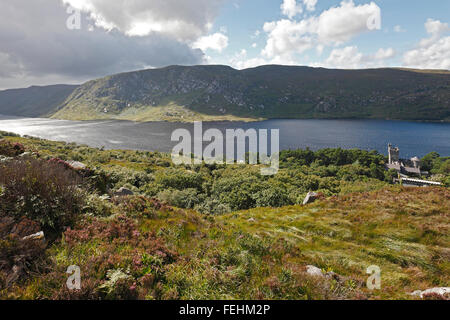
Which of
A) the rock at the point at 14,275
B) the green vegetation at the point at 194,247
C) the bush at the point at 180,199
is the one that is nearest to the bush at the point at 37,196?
the green vegetation at the point at 194,247

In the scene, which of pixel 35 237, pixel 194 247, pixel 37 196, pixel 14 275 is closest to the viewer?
pixel 14 275

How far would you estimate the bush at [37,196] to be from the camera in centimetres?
703

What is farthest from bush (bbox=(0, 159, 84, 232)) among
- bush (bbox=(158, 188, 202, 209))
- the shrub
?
bush (bbox=(158, 188, 202, 209))

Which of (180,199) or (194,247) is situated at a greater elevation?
(194,247)

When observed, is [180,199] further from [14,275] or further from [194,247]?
[14,275]

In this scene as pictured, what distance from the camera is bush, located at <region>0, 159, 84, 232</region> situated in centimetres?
703

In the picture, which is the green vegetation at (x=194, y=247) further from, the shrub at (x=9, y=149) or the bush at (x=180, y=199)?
the bush at (x=180, y=199)

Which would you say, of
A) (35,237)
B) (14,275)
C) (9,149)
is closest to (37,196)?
(35,237)

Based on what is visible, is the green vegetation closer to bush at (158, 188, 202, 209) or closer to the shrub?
the shrub

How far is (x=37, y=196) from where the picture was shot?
292 inches

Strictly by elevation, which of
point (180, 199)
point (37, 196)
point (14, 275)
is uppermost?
point (37, 196)

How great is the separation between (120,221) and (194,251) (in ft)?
11.7

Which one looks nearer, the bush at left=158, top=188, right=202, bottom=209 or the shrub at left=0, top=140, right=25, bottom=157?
the shrub at left=0, top=140, right=25, bottom=157
